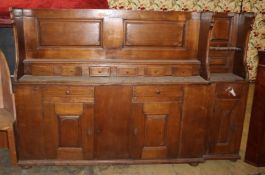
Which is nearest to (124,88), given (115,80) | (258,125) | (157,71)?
(115,80)

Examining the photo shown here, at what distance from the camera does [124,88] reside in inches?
89.7

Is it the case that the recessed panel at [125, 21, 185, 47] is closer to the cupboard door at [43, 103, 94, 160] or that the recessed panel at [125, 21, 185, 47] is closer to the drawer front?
the drawer front

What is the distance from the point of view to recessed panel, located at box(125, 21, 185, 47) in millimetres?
2467

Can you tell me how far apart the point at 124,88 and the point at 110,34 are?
53cm

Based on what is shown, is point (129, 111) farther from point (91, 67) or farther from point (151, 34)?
point (151, 34)

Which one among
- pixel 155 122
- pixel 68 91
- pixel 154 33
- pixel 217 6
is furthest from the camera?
pixel 217 6

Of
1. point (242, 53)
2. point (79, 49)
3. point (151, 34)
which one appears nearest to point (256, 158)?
point (242, 53)

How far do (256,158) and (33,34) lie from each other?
7.83ft

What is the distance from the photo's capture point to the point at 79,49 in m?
2.45

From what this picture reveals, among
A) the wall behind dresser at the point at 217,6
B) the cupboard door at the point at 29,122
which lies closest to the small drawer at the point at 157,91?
the cupboard door at the point at 29,122

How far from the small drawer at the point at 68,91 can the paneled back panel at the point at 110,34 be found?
357 mm

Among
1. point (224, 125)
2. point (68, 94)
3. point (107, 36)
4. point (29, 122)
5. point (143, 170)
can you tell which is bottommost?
point (143, 170)

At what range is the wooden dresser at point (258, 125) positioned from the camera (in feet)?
8.09

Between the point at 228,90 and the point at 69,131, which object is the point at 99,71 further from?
the point at 228,90
